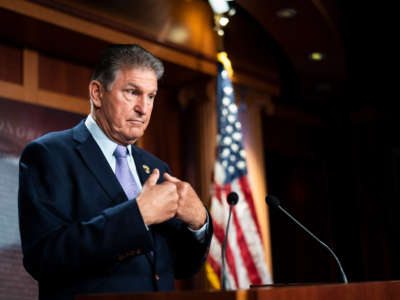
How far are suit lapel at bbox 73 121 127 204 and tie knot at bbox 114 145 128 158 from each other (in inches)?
3.9

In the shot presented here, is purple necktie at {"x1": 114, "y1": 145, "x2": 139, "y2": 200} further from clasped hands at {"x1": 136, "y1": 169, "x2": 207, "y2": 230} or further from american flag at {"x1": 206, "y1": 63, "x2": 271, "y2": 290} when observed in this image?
american flag at {"x1": 206, "y1": 63, "x2": 271, "y2": 290}

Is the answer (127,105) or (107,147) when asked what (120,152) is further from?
(127,105)

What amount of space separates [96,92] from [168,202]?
0.62 meters

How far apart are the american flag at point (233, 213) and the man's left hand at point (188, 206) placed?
275 centimetres

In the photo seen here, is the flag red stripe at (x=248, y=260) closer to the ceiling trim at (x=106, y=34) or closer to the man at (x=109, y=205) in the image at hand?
the ceiling trim at (x=106, y=34)

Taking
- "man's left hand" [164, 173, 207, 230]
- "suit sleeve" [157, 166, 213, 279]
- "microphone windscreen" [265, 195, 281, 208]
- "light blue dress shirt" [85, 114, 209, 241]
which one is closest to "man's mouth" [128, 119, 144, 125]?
"light blue dress shirt" [85, 114, 209, 241]

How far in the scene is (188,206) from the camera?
1841 millimetres

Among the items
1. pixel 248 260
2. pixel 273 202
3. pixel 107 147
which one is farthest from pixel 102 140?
pixel 248 260

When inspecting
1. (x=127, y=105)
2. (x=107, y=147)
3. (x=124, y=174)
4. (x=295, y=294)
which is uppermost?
(x=127, y=105)

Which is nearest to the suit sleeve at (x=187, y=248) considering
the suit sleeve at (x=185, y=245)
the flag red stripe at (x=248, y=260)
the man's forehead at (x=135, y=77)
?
the suit sleeve at (x=185, y=245)

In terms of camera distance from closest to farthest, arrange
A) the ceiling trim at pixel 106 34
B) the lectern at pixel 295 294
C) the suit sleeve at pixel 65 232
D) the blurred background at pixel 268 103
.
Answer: the lectern at pixel 295 294
the suit sleeve at pixel 65 232
the ceiling trim at pixel 106 34
the blurred background at pixel 268 103

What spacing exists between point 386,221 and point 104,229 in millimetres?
6943

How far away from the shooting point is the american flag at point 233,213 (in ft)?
15.3

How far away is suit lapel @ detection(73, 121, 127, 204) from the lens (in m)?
1.83
